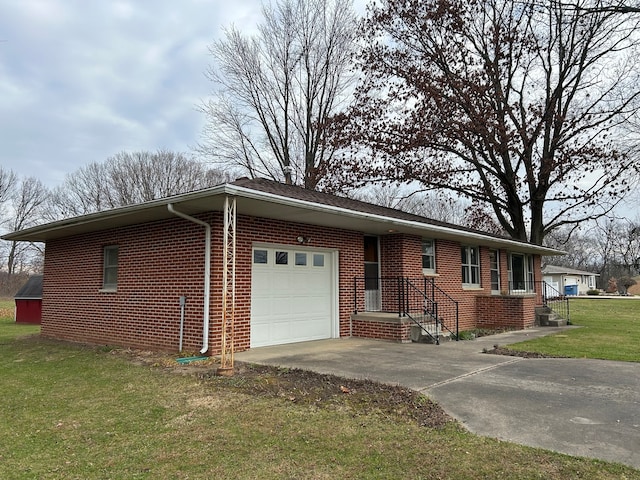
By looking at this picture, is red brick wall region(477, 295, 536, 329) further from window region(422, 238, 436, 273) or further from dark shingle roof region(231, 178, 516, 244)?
dark shingle roof region(231, 178, 516, 244)

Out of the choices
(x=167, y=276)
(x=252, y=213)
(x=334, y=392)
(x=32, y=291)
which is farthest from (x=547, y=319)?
(x=32, y=291)

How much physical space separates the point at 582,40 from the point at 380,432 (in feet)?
67.5

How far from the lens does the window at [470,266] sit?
14711 mm

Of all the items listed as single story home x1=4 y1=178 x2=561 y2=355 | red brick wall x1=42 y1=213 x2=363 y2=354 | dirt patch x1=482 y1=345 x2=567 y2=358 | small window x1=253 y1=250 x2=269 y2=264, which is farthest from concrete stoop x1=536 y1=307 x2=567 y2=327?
small window x1=253 y1=250 x2=269 y2=264

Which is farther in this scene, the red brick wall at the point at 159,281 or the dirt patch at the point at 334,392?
the red brick wall at the point at 159,281

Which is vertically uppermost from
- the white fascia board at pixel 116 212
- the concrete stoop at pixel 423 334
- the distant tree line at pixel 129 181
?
the distant tree line at pixel 129 181

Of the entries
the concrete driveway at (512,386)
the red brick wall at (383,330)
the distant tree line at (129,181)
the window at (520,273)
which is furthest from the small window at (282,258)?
the distant tree line at (129,181)

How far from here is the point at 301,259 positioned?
10.3 m

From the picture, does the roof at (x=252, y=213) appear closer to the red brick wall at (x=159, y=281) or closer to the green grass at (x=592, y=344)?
the red brick wall at (x=159, y=281)

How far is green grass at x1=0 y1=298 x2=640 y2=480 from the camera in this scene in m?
3.45

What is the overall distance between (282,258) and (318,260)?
1.12 metres

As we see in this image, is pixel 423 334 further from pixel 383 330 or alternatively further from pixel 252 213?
pixel 252 213

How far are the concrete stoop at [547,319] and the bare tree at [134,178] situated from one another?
24.4 m

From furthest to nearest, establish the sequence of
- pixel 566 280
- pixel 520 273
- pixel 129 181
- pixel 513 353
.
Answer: pixel 566 280
pixel 129 181
pixel 520 273
pixel 513 353
